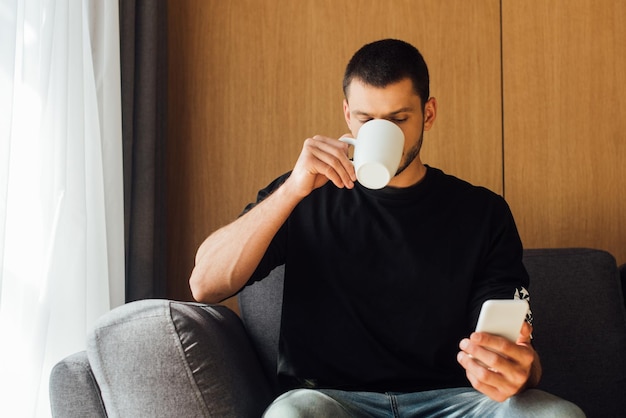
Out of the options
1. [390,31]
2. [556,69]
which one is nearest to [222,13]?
[390,31]

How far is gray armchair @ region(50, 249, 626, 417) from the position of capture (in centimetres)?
116

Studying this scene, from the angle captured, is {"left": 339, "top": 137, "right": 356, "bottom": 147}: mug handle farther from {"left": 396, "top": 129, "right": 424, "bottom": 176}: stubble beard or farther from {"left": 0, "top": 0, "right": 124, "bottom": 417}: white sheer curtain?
{"left": 0, "top": 0, "right": 124, "bottom": 417}: white sheer curtain

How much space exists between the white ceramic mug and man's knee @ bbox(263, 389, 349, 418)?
1.24ft

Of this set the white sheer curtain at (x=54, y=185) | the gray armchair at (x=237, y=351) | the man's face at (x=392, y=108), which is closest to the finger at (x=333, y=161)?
the man's face at (x=392, y=108)

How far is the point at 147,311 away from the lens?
1.20 meters

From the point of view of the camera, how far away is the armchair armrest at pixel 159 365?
45.4 inches

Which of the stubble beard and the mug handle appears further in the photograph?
the stubble beard

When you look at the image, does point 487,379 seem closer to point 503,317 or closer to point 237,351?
point 503,317

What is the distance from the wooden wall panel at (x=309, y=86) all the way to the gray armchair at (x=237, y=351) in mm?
436

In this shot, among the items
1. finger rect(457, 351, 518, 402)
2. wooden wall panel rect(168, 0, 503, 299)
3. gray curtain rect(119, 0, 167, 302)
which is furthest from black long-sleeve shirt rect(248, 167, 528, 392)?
wooden wall panel rect(168, 0, 503, 299)

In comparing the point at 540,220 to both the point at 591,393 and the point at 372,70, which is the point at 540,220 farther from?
the point at 372,70

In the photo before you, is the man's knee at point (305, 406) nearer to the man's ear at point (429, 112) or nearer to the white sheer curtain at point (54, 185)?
the white sheer curtain at point (54, 185)

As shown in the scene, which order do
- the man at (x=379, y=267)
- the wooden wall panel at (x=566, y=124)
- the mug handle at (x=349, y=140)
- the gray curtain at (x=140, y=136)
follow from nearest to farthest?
the mug handle at (x=349, y=140) < the man at (x=379, y=267) < the gray curtain at (x=140, y=136) < the wooden wall panel at (x=566, y=124)

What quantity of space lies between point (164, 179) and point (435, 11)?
997 millimetres
